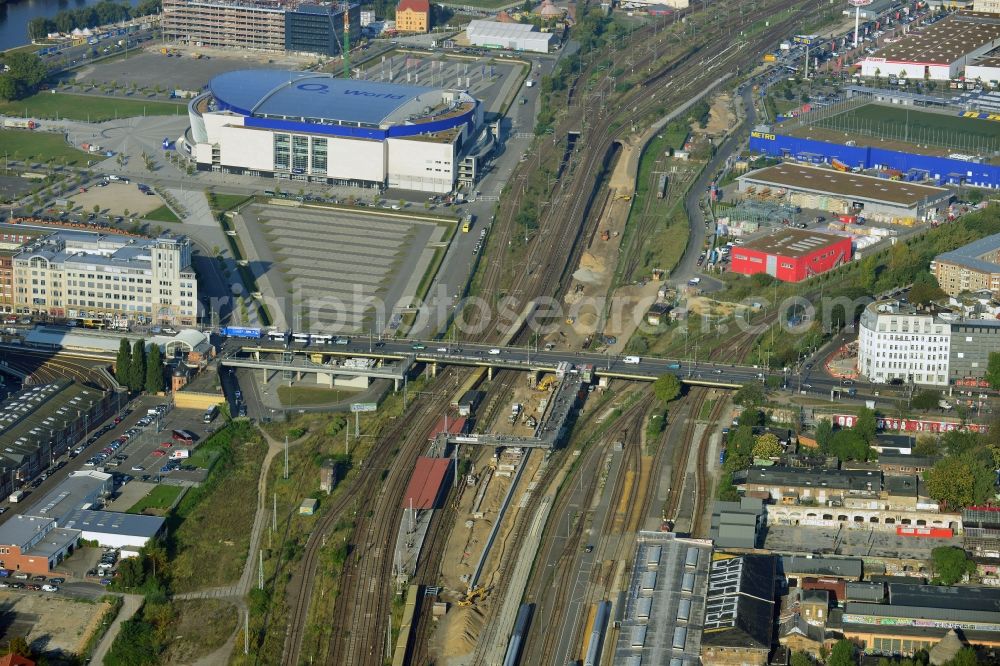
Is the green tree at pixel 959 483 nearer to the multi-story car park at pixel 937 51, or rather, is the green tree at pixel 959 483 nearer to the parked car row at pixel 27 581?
the parked car row at pixel 27 581

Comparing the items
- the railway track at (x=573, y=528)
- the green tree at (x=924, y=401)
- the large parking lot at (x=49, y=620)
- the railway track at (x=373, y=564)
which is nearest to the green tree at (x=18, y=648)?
the large parking lot at (x=49, y=620)

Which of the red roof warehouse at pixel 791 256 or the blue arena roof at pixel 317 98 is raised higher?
the blue arena roof at pixel 317 98

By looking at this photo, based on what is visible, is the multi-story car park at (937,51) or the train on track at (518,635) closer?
the train on track at (518,635)

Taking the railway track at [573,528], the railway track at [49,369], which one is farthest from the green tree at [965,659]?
the railway track at [49,369]

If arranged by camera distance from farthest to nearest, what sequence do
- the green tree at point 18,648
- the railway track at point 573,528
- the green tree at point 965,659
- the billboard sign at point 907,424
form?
the billboard sign at point 907,424
the railway track at point 573,528
the green tree at point 18,648
the green tree at point 965,659

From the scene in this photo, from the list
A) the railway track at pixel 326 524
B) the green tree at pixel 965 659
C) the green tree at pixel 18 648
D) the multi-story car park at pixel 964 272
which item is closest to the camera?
the green tree at pixel 965 659

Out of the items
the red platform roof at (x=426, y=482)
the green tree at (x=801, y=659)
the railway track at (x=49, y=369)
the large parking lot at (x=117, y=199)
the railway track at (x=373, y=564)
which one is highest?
the green tree at (x=801, y=659)
